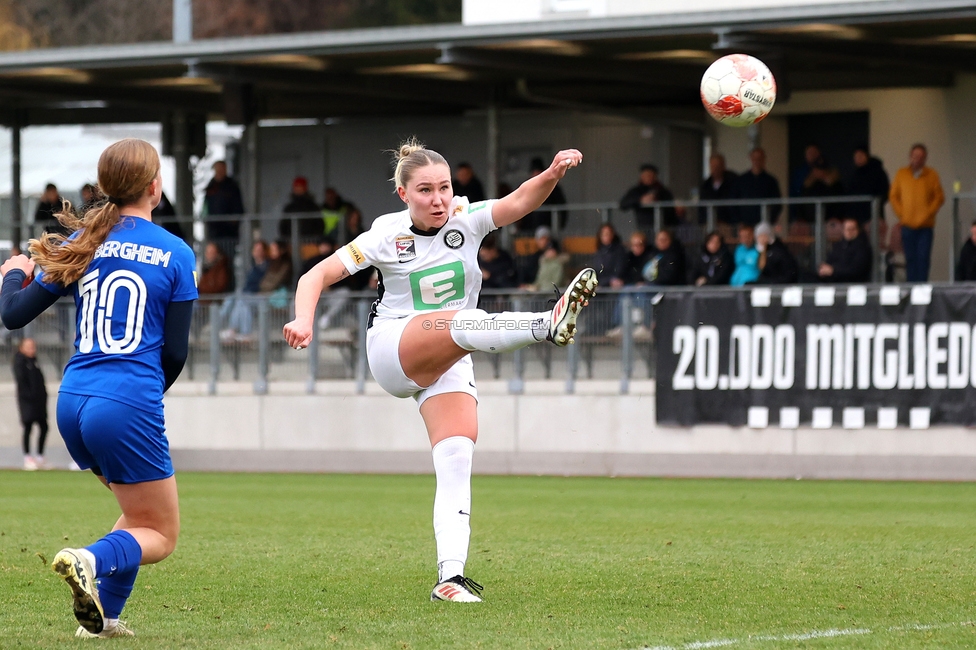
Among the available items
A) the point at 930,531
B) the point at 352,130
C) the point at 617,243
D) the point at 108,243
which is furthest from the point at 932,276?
the point at 108,243

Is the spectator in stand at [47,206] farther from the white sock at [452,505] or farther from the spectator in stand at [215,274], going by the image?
the white sock at [452,505]

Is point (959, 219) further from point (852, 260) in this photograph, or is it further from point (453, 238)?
point (453, 238)

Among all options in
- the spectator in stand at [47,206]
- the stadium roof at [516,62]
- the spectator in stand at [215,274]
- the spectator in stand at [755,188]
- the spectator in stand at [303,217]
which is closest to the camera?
the stadium roof at [516,62]

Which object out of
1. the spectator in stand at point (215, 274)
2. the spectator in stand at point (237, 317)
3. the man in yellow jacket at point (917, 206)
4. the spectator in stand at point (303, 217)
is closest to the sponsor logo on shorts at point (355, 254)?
the man in yellow jacket at point (917, 206)

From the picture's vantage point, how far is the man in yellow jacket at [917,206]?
1884 cm

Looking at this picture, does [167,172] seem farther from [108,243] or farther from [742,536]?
[108,243]

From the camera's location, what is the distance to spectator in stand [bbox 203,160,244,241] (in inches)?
932

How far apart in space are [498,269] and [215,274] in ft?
15.8

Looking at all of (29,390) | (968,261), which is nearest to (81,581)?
(968,261)

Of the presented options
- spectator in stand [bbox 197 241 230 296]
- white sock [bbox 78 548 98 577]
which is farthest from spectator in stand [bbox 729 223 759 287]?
white sock [bbox 78 548 98 577]

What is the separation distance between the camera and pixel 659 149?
81.7 ft

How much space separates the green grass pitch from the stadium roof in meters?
7.28

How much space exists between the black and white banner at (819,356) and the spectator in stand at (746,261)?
2.56 ft

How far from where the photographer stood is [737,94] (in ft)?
31.9
